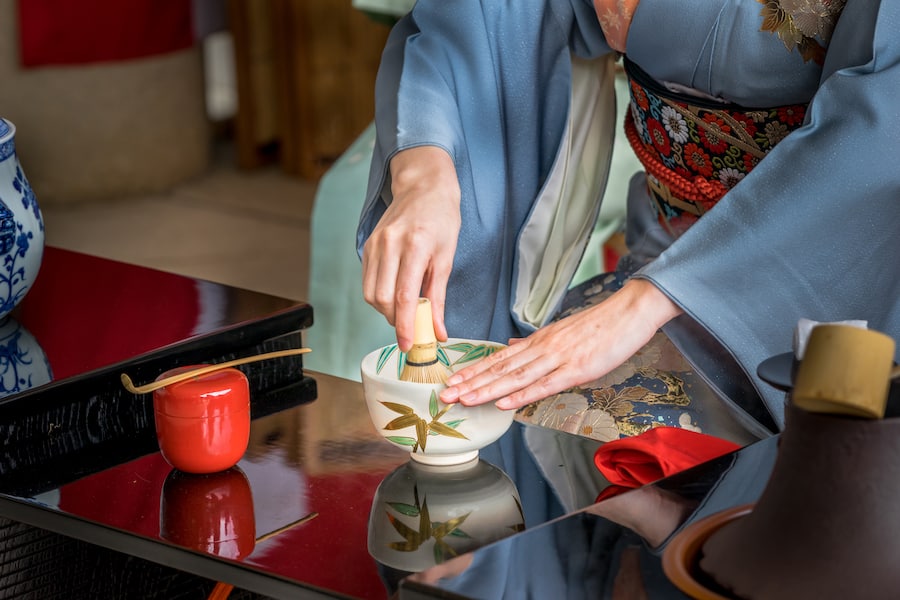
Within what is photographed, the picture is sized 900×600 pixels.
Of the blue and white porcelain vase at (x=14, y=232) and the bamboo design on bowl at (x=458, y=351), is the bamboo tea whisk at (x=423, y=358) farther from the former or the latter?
the blue and white porcelain vase at (x=14, y=232)

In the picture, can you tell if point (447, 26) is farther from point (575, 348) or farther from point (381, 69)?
point (575, 348)

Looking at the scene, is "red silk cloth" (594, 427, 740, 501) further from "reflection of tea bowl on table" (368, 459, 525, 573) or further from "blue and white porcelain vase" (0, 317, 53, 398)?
"blue and white porcelain vase" (0, 317, 53, 398)

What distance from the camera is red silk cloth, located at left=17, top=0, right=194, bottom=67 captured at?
4102 mm

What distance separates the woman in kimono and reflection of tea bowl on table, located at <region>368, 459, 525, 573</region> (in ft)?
0.27

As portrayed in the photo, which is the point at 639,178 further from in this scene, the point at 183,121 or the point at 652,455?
the point at 183,121

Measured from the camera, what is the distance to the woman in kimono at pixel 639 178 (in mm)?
1285

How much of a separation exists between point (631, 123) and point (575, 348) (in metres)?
0.54

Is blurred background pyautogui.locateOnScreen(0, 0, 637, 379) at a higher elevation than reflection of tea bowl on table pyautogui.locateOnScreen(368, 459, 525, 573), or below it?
below

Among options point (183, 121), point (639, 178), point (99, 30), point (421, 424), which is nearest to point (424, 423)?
point (421, 424)

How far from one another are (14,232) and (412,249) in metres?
0.47

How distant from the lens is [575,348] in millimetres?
1245

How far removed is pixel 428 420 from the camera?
1.15 meters

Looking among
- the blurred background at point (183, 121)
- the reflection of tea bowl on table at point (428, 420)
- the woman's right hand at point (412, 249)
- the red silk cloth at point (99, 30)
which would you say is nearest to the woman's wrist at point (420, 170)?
the woman's right hand at point (412, 249)

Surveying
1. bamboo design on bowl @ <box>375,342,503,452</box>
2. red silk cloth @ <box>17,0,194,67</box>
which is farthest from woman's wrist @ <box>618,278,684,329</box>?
red silk cloth @ <box>17,0,194,67</box>
